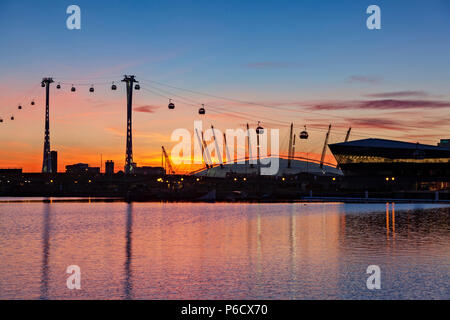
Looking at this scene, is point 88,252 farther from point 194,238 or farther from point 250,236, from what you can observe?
point 250,236

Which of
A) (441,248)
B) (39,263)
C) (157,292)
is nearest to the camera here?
(157,292)

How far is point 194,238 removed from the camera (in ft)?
167

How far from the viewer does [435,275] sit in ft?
99.0

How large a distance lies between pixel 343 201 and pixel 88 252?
375ft

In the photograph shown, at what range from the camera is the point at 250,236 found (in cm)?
5278

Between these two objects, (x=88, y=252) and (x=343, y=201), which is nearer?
(x=88, y=252)

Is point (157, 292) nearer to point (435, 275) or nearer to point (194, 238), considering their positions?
point (435, 275)

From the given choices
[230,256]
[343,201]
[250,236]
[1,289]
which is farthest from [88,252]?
[343,201]

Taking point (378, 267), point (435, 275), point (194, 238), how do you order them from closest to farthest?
1. point (435, 275)
2. point (378, 267)
3. point (194, 238)
